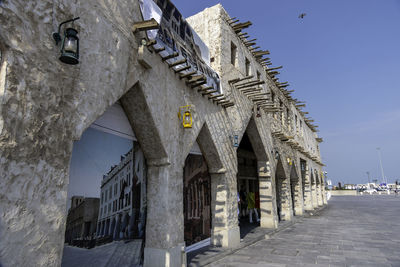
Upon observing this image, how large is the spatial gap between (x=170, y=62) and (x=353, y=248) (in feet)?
23.4

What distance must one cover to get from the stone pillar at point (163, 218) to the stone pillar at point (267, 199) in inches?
251

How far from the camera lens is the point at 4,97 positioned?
230 centimetres

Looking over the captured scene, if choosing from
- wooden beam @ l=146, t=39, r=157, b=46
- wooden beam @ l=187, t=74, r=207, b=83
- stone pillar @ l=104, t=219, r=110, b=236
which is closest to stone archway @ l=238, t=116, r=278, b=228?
wooden beam @ l=187, t=74, r=207, b=83

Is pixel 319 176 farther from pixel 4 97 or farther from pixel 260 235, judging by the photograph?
pixel 4 97

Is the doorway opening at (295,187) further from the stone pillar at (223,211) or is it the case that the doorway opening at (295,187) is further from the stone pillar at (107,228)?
the stone pillar at (107,228)

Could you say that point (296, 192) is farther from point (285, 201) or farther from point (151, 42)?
point (151, 42)

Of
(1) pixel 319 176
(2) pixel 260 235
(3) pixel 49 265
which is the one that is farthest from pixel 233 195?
(1) pixel 319 176

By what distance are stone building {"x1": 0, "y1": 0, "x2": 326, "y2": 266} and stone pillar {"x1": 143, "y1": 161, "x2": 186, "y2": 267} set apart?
0.02 metres

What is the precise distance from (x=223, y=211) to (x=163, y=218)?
9.26 feet

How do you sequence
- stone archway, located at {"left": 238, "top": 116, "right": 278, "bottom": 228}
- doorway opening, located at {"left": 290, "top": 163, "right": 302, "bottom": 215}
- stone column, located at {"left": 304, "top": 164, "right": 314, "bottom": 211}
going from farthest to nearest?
1. stone column, located at {"left": 304, "top": 164, "right": 314, "bottom": 211}
2. doorway opening, located at {"left": 290, "top": 163, "right": 302, "bottom": 215}
3. stone archway, located at {"left": 238, "top": 116, "right": 278, "bottom": 228}

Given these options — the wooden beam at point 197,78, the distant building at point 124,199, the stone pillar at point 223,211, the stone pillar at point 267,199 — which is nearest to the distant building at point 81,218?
the distant building at point 124,199

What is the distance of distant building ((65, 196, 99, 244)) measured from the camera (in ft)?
12.1

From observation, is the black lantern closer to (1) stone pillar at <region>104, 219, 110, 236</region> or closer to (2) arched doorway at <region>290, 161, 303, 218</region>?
(1) stone pillar at <region>104, 219, 110, 236</region>

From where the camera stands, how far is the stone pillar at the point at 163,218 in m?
4.66
